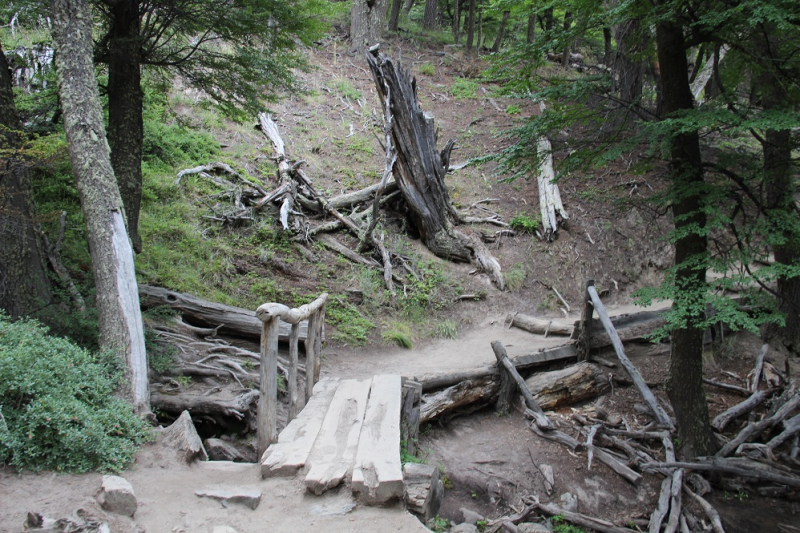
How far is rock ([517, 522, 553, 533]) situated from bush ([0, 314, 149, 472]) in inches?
158

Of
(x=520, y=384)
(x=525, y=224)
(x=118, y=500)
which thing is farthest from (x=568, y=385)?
(x=118, y=500)

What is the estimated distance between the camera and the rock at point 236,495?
3.44 meters

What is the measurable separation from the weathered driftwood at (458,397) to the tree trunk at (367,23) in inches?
754

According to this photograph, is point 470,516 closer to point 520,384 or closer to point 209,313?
point 520,384

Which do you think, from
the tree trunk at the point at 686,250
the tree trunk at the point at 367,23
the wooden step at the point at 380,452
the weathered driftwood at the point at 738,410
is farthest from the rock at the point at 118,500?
the tree trunk at the point at 367,23

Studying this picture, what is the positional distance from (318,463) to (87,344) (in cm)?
384

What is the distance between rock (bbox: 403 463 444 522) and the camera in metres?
4.43

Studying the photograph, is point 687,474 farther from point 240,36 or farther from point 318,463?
point 240,36

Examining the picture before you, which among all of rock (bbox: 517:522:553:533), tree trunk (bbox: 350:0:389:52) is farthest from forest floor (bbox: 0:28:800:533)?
tree trunk (bbox: 350:0:389:52)

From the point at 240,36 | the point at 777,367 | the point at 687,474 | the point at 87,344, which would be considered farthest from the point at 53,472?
the point at 777,367

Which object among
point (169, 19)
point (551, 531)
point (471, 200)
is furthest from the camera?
point (471, 200)

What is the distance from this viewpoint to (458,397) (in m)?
7.98

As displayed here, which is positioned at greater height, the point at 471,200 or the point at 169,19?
the point at 169,19

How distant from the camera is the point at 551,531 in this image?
5566mm
